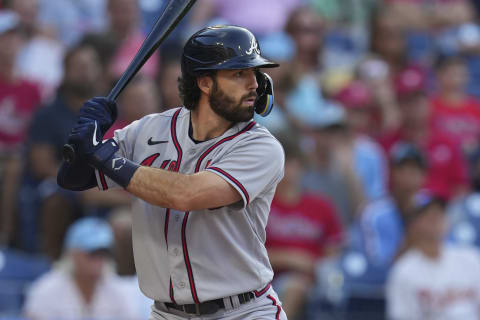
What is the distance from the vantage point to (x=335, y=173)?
7.27 meters

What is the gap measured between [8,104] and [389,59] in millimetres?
4012

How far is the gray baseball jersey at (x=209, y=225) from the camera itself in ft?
10.9

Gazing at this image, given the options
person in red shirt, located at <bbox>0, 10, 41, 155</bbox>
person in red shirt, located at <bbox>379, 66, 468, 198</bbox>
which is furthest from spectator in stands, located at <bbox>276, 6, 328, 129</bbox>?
person in red shirt, located at <bbox>0, 10, 41, 155</bbox>

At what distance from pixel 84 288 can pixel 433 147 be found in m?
3.38

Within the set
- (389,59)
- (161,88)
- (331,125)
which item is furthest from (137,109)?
(389,59)

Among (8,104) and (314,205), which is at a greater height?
(8,104)

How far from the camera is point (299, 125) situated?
780 cm

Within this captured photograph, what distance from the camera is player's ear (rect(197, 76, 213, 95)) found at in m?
3.40

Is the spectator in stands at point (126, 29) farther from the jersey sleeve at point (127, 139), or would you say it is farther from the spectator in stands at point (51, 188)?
the jersey sleeve at point (127, 139)

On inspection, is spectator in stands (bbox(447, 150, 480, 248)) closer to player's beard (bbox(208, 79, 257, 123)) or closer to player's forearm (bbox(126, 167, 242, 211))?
player's beard (bbox(208, 79, 257, 123))

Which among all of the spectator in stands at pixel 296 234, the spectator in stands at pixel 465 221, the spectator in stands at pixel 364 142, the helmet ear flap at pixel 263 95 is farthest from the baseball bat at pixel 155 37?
the spectator in stands at pixel 465 221

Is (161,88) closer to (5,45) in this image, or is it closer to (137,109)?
(137,109)

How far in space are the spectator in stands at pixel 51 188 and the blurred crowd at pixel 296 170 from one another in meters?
0.01

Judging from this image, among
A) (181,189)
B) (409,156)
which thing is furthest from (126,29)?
(181,189)
